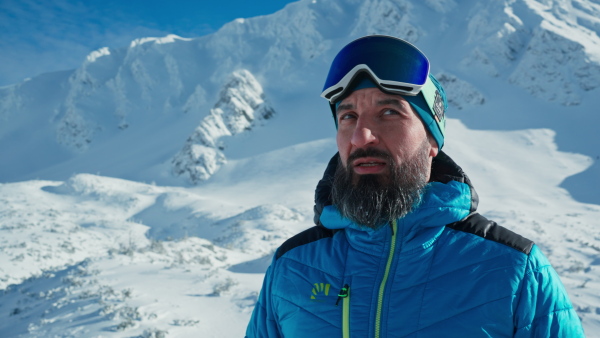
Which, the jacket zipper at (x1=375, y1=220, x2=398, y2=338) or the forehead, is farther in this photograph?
the forehead

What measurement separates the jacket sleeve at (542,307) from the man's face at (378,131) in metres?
0.65

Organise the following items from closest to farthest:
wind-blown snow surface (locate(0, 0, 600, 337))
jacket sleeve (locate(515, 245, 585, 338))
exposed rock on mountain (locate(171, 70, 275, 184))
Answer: jacket sleeve (locate(515, 245, 585, 338))
wind-blown snow surface (locate(0, 0, 600, 337))
exposed rock on mountain (locate(171, 70, 275, 184))

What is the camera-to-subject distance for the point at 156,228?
69.4 ft

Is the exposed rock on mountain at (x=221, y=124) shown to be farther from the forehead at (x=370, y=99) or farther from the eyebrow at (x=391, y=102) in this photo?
the eyebrow at (x=391, y=102)

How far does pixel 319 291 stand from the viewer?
1585mm

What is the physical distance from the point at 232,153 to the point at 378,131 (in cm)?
3638

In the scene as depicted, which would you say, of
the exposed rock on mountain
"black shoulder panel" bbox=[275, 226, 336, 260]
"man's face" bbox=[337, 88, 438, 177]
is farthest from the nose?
the exposed rock on mountain

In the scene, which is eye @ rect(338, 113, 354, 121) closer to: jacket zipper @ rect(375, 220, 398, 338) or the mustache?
the mustache

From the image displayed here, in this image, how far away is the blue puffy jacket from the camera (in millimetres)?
1386

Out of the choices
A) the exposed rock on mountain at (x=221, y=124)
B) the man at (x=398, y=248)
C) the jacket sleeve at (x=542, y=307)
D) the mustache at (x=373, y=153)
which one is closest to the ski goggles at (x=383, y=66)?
the man at (x=398, y=248)

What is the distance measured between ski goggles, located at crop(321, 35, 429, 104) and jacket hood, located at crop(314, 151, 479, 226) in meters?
0.41

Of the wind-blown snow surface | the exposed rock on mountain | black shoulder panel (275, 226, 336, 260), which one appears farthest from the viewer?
the exposed rock on mountain

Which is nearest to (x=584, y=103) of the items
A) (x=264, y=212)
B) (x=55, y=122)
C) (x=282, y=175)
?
(x=282, y=175)

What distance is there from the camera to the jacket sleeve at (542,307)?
137cm
